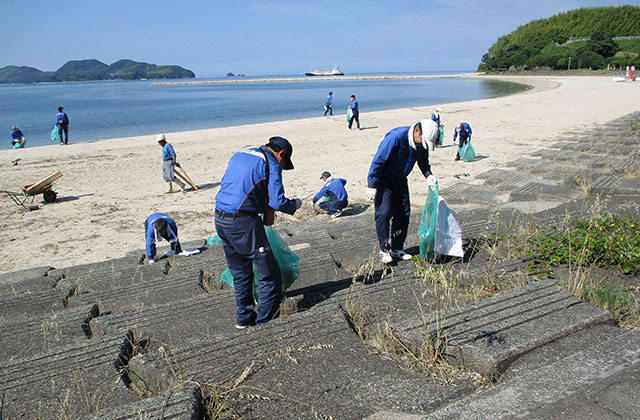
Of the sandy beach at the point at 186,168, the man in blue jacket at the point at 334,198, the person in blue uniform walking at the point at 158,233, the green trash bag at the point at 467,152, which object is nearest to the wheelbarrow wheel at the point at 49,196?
the sandy beach at the point at 186,168

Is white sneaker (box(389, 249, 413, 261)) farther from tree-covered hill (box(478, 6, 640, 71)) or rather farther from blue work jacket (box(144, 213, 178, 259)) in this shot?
tree-covered hill (box(478, 6, 640, 71))

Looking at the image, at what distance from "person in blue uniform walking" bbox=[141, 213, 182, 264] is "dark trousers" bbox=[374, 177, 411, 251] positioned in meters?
3.29

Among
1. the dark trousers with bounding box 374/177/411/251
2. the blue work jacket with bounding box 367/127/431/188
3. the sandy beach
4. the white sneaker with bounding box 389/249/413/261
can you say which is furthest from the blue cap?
the sandy beach

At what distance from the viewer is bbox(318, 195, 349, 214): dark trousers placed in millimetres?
8555

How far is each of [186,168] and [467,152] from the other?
339 inches

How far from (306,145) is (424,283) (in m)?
13.9

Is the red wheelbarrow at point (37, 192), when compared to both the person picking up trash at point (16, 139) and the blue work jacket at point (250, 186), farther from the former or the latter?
the person picking up trash at point (16, 139)

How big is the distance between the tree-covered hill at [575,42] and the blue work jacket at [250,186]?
83.7m

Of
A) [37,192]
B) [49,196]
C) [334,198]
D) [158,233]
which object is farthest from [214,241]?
[49,196]

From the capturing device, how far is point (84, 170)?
14508 millimetres

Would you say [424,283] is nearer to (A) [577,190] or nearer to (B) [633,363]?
(B) [633,363]

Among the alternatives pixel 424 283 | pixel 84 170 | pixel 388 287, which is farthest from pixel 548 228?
pixel 84 170

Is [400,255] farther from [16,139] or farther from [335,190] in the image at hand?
[16,139]

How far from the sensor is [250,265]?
11.6 feet
